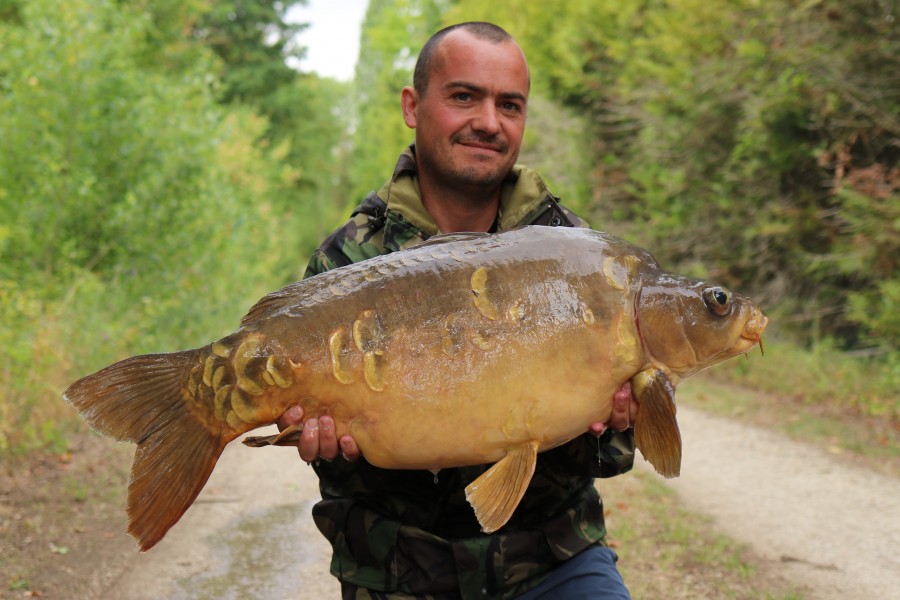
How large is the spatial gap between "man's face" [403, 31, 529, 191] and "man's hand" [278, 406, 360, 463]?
42.8 inches

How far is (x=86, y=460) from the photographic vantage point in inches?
224

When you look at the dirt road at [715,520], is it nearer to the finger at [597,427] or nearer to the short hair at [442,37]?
the finger at [597,427]

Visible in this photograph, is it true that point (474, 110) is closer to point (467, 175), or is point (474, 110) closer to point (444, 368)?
point (467, 175)

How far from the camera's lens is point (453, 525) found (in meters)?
2.62

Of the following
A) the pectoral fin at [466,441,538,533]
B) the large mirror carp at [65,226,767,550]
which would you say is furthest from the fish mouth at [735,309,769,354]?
the pectoral fin at [466,441,538,533]

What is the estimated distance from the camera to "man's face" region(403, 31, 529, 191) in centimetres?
288

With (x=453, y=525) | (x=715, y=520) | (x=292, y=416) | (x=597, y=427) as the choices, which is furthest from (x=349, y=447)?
(x=715, y=520)

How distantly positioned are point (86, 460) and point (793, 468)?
5060mm

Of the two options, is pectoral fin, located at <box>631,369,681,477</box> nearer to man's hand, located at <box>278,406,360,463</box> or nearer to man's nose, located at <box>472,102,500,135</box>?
man's hand, located at <box>278,406,360,463</box>

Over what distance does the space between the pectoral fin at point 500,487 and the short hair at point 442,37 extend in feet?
4.81

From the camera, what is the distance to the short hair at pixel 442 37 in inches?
114

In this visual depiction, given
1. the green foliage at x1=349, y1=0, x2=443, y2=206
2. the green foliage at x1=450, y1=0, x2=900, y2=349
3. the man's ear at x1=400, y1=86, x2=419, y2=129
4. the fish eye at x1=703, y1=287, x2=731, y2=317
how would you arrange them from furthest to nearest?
the green foliage at x1=349, y1=0, x2=443, y2=206 < the green foliage at x1=450, y1=0, x2=900, y2=349 < the man's ear at x1=400, y1=86, x2=419, y2=129 < the fish eye at x1=703, y1=287, x2=731, y2=317

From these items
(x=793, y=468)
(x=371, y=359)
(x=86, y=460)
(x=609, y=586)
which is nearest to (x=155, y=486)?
(x=371, y=359)

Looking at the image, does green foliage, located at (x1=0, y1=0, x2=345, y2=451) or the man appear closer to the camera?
the man
